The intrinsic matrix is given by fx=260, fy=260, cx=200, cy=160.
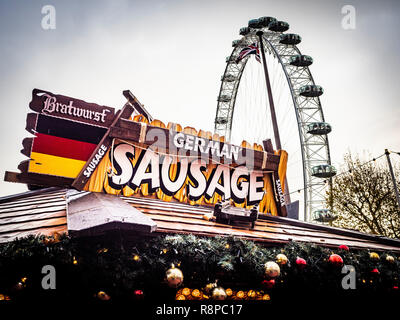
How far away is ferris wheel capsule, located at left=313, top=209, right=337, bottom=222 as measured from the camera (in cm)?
2122

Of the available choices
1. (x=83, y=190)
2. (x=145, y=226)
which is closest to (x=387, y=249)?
(x=145, y=226)

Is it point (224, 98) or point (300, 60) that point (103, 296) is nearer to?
point (300, 60)

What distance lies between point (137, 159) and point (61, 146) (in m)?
1.71

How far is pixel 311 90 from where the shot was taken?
973 inches

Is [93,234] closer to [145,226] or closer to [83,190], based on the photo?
[145,226]

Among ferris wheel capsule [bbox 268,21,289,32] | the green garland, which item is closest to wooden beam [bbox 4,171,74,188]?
the green garland

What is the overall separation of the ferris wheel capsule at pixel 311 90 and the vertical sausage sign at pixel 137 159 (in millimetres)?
→ 19295

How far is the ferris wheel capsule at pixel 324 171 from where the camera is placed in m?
23.2

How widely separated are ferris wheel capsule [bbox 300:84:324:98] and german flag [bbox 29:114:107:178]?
23.2m

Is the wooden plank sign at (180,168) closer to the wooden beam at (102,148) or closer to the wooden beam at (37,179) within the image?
the wooden beam at (102,148)

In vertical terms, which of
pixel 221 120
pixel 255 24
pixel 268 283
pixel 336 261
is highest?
pixel 255 24

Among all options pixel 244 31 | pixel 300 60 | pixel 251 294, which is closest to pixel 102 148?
pixel 251 294
